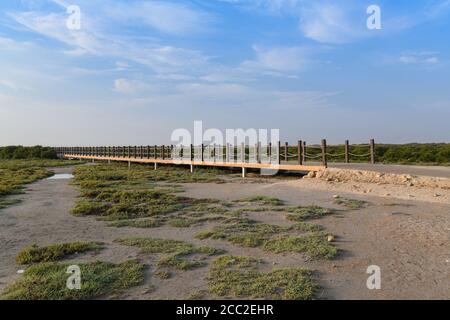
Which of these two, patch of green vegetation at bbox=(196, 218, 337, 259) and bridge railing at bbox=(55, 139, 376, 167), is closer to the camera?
patch of green vegetation at bbox=(196, 218, 337, 259)

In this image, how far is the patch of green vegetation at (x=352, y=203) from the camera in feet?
33.2

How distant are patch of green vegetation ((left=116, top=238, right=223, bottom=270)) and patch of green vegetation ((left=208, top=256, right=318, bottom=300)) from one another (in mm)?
446

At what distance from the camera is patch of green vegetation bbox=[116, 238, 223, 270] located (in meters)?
5.86

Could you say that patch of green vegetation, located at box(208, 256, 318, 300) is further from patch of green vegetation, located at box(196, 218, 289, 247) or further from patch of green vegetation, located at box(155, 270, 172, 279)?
patch of green vegetation, located at box(196, 218, 289, 247)

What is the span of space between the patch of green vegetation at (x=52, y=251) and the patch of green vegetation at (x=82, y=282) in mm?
443

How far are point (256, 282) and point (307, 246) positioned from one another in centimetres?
184

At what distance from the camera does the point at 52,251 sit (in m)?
6.55

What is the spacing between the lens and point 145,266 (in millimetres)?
5828

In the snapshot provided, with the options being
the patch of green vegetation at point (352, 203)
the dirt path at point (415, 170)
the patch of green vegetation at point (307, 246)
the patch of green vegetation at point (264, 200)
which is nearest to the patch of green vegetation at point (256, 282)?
the patch of green vegetation at point (307, 246)

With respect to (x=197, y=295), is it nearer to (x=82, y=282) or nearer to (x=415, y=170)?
(x=82, y=282)

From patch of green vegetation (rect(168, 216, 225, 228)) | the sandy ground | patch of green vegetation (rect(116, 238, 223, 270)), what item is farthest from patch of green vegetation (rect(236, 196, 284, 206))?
patch of green vegetation (rect(116, 238, 223, 270))

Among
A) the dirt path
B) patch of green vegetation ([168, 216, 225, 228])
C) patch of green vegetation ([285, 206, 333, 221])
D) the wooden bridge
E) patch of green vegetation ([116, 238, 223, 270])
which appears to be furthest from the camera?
the wooden bridge

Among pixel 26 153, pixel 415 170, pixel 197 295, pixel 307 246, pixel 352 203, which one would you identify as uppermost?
pixel 26 153

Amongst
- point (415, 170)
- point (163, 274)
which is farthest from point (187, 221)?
point (415, 170)
